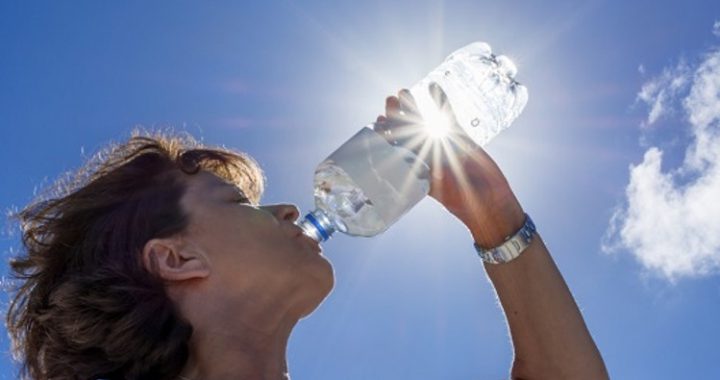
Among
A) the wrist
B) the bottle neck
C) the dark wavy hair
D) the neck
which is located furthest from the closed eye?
the wrist

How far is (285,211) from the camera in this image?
11.4ft

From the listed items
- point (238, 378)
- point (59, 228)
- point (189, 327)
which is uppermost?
point (59, 228)

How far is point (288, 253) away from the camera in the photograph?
3232 mm

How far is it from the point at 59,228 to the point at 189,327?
0.83 meters

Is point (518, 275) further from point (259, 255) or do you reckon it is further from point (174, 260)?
point (174, 260)

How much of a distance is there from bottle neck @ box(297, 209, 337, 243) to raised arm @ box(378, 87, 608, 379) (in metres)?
0.66

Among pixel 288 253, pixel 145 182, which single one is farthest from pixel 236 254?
pixel 145 182

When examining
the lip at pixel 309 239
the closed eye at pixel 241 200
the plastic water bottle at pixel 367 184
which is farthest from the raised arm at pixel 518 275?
the closed eye at pixel 241 200

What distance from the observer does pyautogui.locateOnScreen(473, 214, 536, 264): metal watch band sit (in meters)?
3.33

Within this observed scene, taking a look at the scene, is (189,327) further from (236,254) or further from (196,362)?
(236,254)

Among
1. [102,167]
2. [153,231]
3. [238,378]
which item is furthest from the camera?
[102,167]

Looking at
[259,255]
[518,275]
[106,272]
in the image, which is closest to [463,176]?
[518,275]

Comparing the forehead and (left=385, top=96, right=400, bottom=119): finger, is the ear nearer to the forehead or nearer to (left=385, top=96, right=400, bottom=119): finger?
the forehead

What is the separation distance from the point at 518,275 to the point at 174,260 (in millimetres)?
1378
